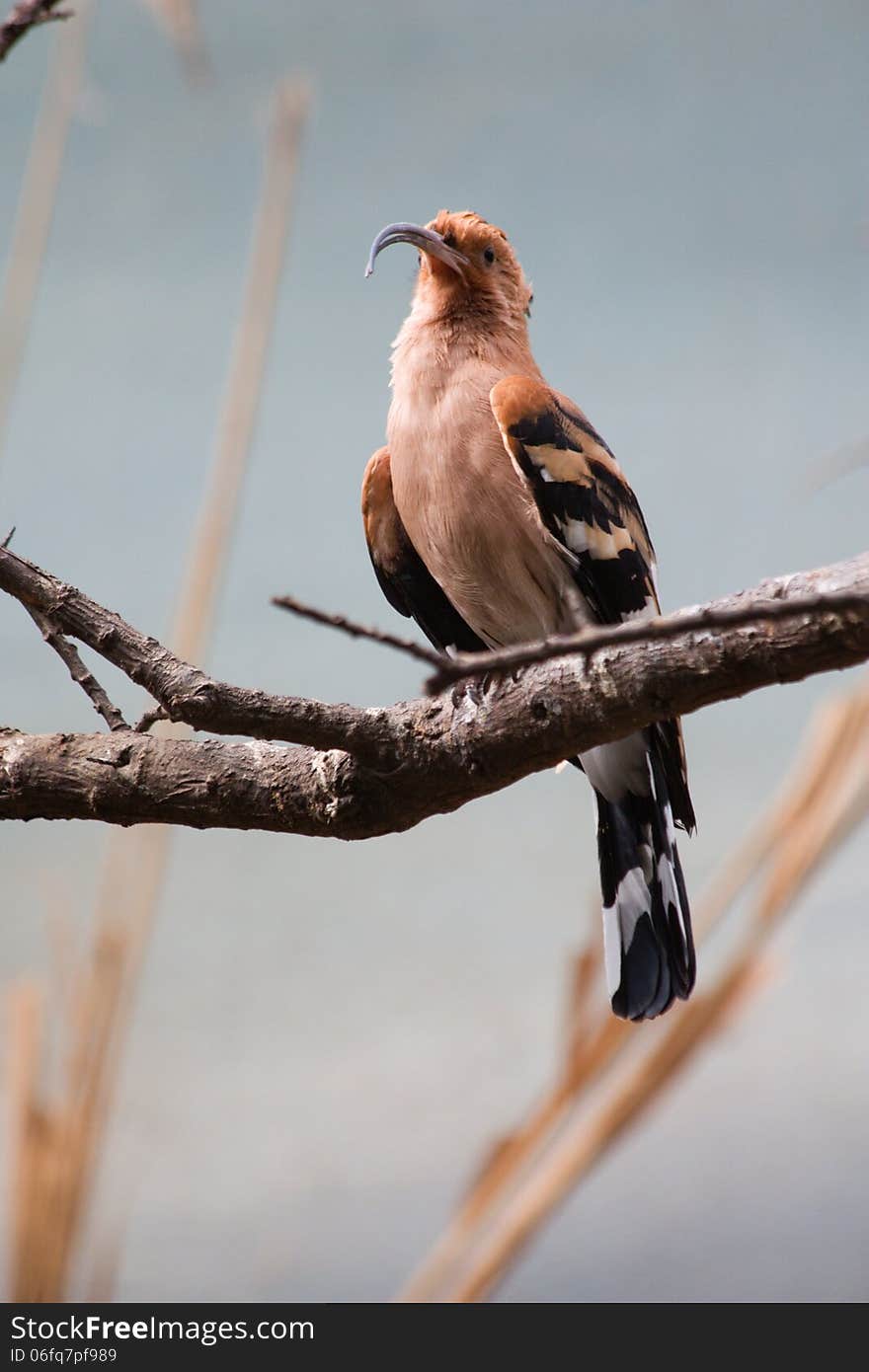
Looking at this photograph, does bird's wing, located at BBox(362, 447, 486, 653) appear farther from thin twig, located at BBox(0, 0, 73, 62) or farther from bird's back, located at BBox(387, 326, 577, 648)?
thin twig, located at BBox(0, 0, 73, 62)

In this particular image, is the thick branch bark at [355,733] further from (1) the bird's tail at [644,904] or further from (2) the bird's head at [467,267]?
(2) the bird's head at [467,267]

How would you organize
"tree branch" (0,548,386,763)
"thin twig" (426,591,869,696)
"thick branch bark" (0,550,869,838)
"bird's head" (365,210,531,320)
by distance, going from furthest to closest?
"bird's head" (365,210,531,320) < "tree branch" (0,548,386,763) < "thick branch bark" (0,550,869,838) < "thin twig" (426,591,869,696)

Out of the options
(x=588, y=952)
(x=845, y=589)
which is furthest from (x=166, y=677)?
(x=588, y=952)

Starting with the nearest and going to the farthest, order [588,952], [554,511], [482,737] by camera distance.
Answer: [482,737], [554,511], [588,952]

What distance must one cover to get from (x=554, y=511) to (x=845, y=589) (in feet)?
1.74

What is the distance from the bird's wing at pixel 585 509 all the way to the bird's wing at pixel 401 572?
19 cm

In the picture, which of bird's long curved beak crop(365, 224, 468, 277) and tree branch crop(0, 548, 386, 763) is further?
bird's long curved beak crop(365, 224, 468, 277)

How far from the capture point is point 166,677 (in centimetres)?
77

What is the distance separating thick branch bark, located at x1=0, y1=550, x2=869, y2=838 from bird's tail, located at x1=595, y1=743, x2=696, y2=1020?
45cm

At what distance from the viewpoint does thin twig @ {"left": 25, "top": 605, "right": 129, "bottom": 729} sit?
2.64 ft

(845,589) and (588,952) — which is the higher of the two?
(845,589)

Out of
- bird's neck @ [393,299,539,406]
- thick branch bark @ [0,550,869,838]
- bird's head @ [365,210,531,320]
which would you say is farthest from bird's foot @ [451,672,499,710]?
bird's head @ [365,210,531,320]

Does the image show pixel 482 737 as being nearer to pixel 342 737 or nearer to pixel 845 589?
pixel 342 737

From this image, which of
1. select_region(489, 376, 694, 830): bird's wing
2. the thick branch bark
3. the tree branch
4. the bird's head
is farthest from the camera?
the bird's head
